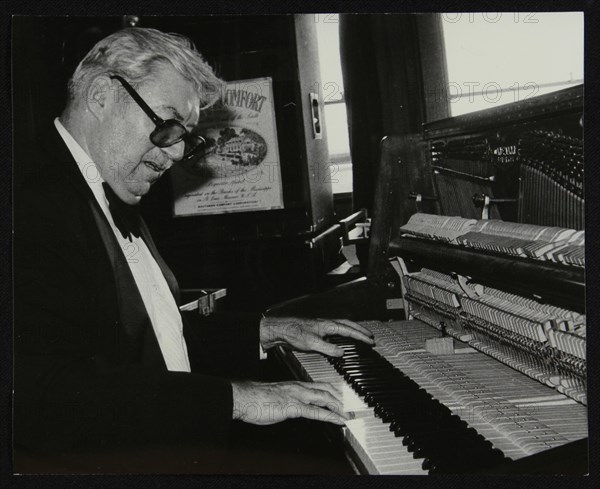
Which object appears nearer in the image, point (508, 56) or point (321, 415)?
point (321, 415)

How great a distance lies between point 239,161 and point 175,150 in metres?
0.31

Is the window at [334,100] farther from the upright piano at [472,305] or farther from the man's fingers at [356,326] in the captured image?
the man's fingers at [356,326]

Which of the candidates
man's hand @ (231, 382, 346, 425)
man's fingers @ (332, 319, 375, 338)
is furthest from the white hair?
man's hand @ (231, 382, 346, 425)

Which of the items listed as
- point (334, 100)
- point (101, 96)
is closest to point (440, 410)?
point (334, 100)

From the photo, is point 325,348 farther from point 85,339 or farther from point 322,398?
point 85,339

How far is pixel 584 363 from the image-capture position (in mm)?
1727

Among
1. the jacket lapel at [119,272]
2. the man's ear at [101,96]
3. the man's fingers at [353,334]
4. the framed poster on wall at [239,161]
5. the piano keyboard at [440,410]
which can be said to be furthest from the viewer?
the framed poster on wall at [239,161]

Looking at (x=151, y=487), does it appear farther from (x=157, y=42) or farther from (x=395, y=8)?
(x=395, y=8)

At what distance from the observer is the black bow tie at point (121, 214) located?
2.17 meters

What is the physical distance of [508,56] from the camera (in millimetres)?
2215

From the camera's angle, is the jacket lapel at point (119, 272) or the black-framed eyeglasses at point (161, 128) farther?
the black-framed eyeglasses at point (161, 128)

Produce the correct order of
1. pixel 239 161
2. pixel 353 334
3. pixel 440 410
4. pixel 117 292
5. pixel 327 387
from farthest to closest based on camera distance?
pixel 239 161, pixel 353 334, pixel 117 292, pixel 327 387, pixel 440 410

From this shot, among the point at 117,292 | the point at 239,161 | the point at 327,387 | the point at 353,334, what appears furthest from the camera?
the point at 239,161

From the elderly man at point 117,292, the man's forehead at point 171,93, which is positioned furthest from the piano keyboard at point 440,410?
the man's forehead at point 171,93
